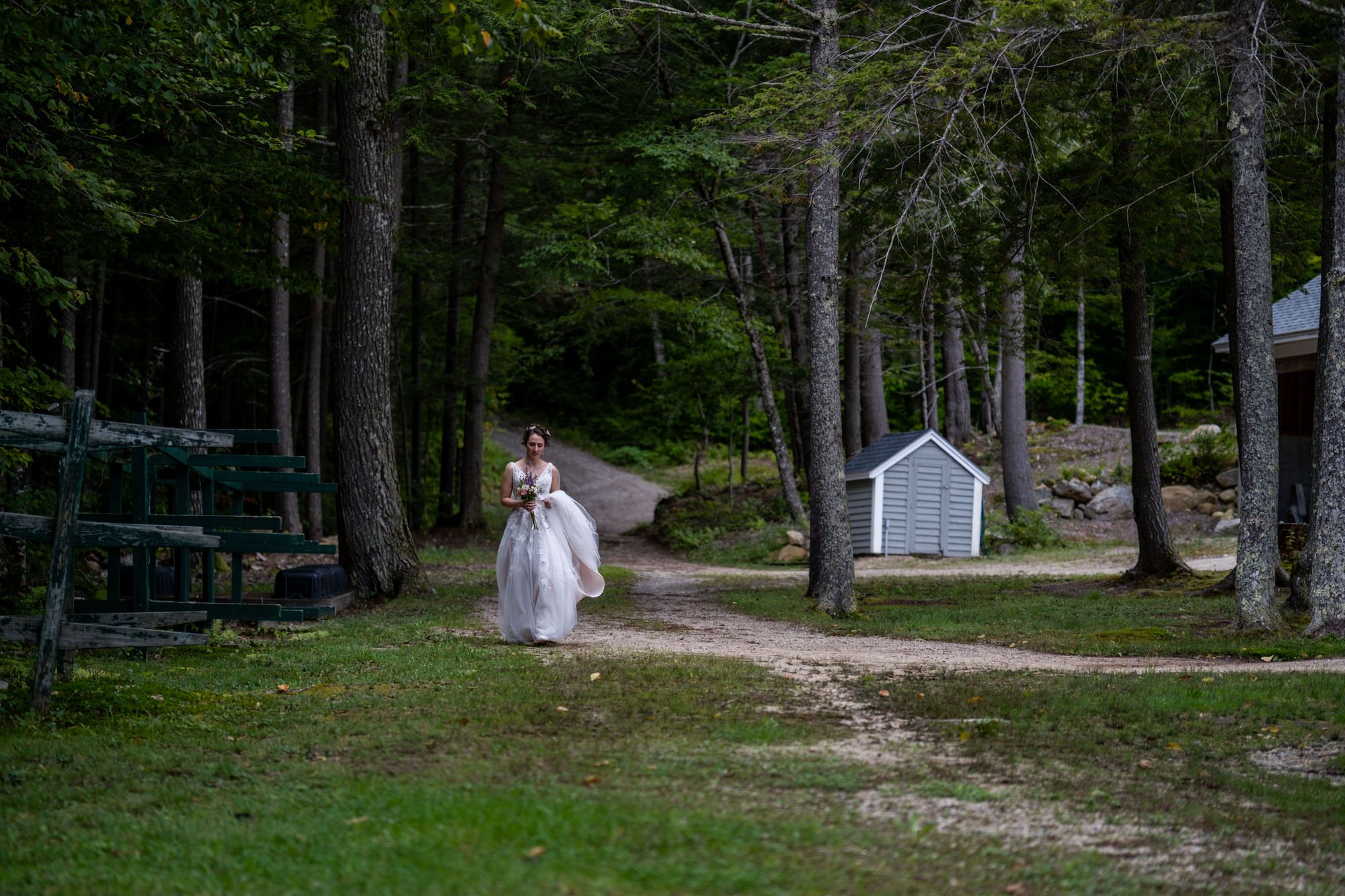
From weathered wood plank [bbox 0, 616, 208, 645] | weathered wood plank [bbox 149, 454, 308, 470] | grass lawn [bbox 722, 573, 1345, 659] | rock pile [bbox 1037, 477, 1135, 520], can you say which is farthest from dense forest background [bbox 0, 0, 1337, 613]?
weathered wood plank [bbox 0, 616, 208, 645]

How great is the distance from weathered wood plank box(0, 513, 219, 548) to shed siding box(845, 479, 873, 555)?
19192 millimetres

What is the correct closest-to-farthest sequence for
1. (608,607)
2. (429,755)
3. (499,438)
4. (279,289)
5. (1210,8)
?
(429,755), (1210,8), (608,607), (279,289), (499,438)

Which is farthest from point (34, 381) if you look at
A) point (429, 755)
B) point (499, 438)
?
point (499, 438)

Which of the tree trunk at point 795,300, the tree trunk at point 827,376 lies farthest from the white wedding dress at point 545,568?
the tree trunk at point 795,300

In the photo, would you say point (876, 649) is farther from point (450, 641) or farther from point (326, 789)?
point (326, 789)

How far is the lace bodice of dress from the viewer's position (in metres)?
9.91

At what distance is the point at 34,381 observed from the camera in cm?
1081

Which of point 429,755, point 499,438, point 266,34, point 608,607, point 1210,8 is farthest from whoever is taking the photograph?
point 499,438

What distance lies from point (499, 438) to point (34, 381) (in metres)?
34.4

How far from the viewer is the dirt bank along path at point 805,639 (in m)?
8.64

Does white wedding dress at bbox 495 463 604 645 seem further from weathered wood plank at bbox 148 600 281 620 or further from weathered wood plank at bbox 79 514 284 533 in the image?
weathered wood plank at bbox 79 514 284 533

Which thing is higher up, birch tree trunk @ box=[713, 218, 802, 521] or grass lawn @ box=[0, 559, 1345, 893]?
birch tree trunk @ box=[713, 218, 802, 521]

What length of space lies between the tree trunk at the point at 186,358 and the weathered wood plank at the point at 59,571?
36.7 feet

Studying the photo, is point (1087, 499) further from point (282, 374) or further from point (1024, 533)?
point (282, 374)
